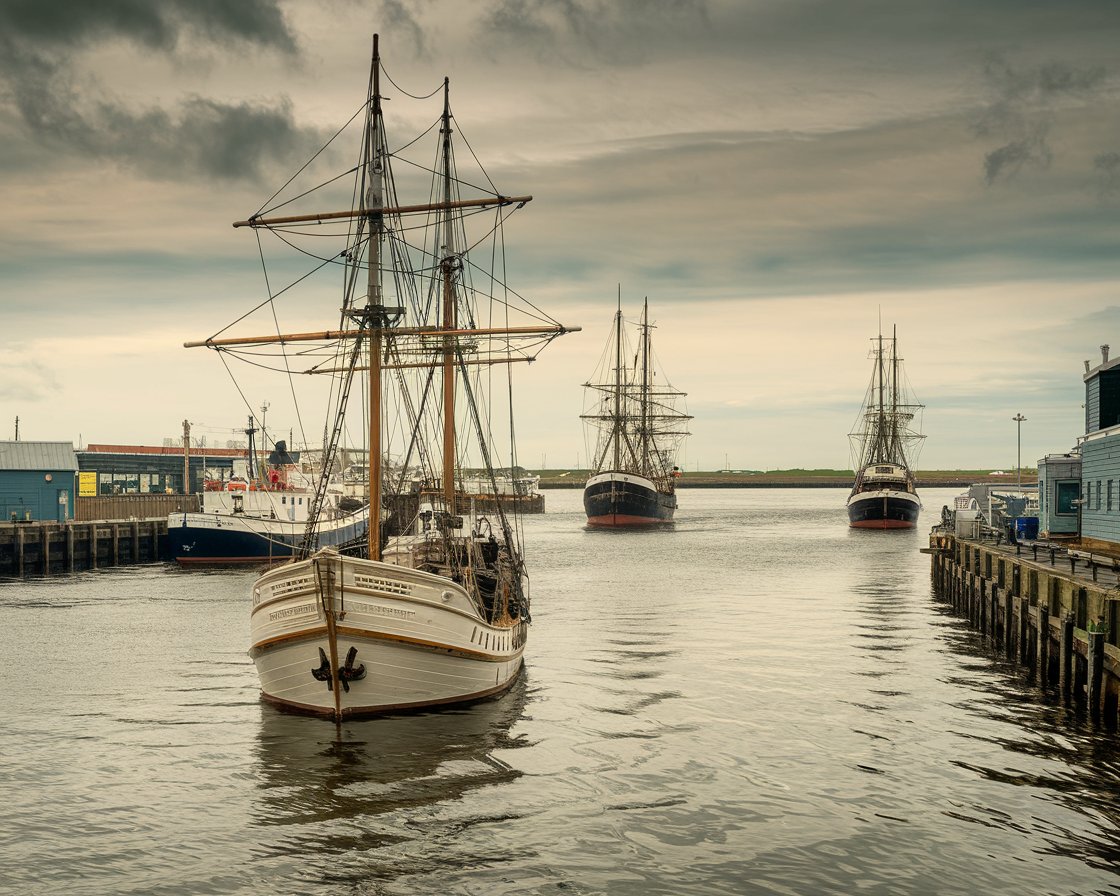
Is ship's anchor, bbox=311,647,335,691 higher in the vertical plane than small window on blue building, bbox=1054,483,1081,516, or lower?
lower

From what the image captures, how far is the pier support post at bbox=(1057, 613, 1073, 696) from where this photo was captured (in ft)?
76.5

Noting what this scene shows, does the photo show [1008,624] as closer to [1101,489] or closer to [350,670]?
[1101,489]

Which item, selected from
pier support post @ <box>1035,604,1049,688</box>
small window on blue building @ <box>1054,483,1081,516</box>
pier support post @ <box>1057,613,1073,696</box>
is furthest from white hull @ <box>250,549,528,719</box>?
small window on blue building @ <box>1054,483,1081,516</box>

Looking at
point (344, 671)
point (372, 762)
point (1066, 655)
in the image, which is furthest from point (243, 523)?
point (1066, 655)

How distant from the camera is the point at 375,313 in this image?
22.8m

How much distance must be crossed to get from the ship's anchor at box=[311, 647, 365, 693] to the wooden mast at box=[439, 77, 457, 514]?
11018 millimetres

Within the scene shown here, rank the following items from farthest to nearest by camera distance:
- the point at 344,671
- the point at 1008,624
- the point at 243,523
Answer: the point at 243,523 → the point at 1008,624 → the point at 344,671

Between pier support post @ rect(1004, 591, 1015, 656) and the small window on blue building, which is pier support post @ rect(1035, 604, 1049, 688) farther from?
the small window on blue building

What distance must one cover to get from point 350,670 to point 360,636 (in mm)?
730

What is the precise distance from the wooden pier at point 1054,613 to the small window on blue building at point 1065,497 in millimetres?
6535

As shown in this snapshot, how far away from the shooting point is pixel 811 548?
77562mm

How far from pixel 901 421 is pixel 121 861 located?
112863mm

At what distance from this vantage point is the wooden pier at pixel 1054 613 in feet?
69.2

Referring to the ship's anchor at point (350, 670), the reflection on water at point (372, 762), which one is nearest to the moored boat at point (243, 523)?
the reflection on water at point (372, 762)
